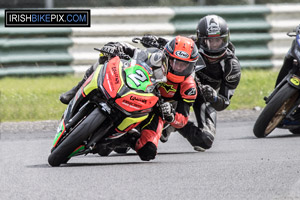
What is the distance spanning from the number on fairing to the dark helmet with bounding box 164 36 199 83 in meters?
0.69

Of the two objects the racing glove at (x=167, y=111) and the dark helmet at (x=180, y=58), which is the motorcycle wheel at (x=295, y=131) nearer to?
the dark helmet at (x=180, y=58)

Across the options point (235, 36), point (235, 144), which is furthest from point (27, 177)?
point (235, 36)

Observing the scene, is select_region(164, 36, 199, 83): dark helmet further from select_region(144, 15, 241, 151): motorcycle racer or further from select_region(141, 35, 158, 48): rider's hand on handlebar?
select_region(144, 15, 241, 151): motorcycle racer

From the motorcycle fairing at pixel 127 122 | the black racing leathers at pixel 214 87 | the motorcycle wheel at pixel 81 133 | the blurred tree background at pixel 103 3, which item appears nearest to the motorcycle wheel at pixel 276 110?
the black racing leathers at pixel 214 87

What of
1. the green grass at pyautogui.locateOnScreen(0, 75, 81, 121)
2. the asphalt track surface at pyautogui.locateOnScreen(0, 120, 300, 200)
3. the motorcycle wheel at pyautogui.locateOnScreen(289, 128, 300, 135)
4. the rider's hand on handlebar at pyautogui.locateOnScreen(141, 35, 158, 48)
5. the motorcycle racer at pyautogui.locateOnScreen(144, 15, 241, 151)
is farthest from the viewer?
the green grass at pyautogui.locateOnScreen(0, 75, 81, 121)

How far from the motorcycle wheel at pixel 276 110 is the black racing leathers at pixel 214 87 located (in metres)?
0.46

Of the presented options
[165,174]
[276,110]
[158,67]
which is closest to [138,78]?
[158,67]

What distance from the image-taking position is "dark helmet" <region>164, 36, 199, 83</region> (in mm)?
6973

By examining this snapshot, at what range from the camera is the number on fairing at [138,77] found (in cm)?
629

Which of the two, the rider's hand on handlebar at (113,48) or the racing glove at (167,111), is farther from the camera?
the rider's hand on handlebar at (113,48)

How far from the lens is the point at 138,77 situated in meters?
6.33

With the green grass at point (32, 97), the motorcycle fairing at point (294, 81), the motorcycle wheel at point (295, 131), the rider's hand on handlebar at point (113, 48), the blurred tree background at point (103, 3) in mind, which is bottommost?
the green grass at point (32, 97)

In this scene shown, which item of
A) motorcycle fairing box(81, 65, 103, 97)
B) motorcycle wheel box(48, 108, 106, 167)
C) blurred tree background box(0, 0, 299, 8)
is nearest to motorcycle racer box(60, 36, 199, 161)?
motorcycle fairing box(81, 65, 103, 97)

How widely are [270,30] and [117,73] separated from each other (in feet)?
23.5
